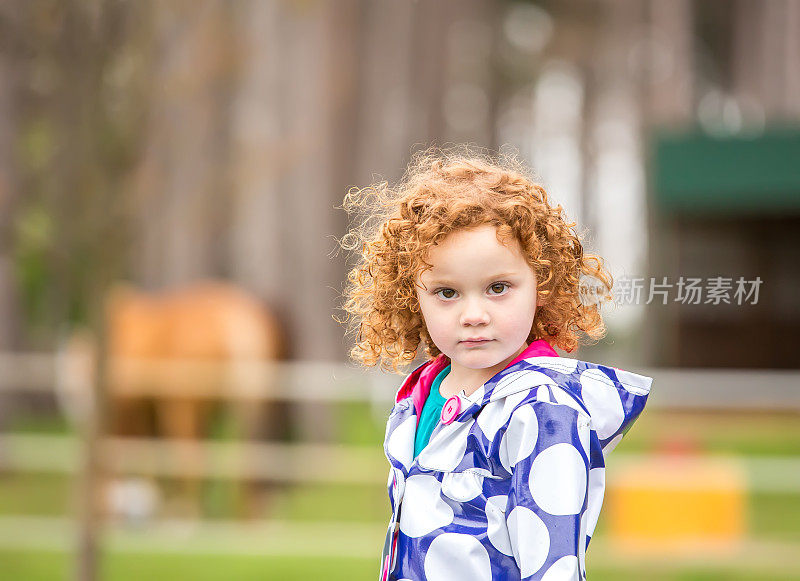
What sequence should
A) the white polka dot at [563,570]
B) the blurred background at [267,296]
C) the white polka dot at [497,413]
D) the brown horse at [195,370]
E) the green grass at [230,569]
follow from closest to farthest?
1. the white polka dot at [563,570]
2. the white polka dot at [497,413]
3. the blurred background at [267,296]
4. the green grass at [230,569]
5. the brown horse at [195,370]

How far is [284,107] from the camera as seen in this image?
30.8ft

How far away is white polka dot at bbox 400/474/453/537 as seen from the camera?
1496 millimetres

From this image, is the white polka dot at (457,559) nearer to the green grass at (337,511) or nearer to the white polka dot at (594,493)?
the white polka dot at (594,493)

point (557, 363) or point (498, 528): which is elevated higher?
point (557, 363)

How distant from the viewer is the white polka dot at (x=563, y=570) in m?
1.37

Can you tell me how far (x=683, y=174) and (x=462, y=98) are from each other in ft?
46.5

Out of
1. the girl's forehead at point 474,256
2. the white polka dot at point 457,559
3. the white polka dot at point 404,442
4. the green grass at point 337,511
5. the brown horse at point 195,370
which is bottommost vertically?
the green grass at point 337,511

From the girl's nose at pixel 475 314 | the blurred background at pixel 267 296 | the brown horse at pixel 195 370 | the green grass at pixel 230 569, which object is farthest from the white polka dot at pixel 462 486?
the brown horse at pixel 195 370

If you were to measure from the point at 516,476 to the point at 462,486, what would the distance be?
0.30 feet

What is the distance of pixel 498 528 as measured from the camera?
4.76 feet

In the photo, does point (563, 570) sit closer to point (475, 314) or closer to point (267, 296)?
point (475, 314)

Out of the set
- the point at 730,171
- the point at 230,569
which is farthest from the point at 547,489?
the point at 730,171

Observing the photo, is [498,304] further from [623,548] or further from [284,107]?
[284,107]

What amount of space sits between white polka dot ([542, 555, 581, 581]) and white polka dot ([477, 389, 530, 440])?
0.20m
